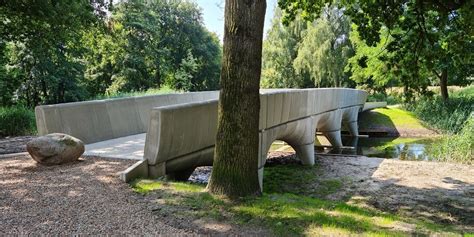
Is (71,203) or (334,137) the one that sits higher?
(71,203)

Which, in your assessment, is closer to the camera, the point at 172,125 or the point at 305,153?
the point at 172,125

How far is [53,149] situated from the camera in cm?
700

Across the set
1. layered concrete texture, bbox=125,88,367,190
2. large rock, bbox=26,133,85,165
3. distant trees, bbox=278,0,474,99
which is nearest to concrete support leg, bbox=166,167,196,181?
layered concrete texture, bbox=125,88,367,190

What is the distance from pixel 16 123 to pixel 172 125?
9621 millimetres

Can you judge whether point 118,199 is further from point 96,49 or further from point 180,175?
point 96,49

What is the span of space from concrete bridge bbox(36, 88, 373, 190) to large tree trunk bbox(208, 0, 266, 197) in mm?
1750

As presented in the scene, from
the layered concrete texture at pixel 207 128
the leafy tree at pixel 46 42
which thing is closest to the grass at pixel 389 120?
the layered concrete texture at pixel 207 128

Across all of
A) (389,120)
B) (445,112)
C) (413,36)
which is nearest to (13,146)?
(413,36)

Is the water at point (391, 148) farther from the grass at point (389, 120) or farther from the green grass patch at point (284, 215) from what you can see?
the green grass patch at point (284, 215)

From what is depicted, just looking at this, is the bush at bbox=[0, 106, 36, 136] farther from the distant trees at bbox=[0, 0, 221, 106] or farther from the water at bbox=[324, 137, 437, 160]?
the water at bbox=[324, 137, 437, 160]

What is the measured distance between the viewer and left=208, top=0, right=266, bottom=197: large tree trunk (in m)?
5.17

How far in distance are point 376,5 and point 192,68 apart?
→ 39.1 meters

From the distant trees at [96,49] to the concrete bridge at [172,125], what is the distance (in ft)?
15.1

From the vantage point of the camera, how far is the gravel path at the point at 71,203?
14.3 feet
